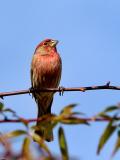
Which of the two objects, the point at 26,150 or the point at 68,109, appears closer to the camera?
the point at 26,150

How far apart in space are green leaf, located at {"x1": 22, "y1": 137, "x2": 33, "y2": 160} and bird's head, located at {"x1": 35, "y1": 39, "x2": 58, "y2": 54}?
31.7ft

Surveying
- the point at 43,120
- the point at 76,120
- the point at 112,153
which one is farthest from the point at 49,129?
the point at 112,153

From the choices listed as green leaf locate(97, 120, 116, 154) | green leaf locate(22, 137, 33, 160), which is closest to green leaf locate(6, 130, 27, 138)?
green leaf locate(22, 137, 33, 160)

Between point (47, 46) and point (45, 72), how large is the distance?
4.64 ft

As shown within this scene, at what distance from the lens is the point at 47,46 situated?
480 inches

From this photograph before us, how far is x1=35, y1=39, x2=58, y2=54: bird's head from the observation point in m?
12.0

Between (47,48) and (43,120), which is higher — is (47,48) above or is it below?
above

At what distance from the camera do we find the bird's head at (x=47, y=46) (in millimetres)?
12016

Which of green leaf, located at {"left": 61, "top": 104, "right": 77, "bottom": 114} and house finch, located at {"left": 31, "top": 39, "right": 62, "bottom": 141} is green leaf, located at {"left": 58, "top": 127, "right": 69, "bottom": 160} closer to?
Result: green leaf, located at {"left": 61, "top": 104, "right": 77, "bottom": 114}

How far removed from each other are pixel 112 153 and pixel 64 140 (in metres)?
0.45

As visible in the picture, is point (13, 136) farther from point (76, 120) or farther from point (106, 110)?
point (106, 110)

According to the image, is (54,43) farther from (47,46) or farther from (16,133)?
(16,133)

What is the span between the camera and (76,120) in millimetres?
2283


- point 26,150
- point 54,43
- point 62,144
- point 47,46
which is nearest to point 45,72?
point 47,46
